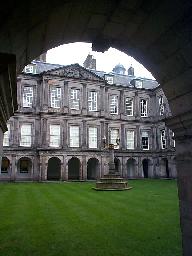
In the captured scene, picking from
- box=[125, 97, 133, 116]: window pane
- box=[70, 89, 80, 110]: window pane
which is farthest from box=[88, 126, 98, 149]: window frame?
box=[125, 97, 133, 116]: window pane

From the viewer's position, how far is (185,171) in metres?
4.02

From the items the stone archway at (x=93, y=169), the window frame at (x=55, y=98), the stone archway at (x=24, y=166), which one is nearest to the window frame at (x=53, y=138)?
the window frame at (x=55, y=98)

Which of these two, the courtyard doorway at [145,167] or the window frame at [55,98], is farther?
the courtyard doorway at [145,167]

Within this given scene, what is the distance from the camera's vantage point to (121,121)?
118 ft

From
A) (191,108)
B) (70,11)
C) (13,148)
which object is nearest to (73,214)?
(191,108)

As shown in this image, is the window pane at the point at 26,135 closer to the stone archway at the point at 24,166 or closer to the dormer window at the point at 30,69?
the stone archway at the point at 24,166

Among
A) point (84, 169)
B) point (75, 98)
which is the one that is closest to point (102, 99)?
point (75, 98)

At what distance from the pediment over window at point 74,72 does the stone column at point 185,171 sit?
1148 inches

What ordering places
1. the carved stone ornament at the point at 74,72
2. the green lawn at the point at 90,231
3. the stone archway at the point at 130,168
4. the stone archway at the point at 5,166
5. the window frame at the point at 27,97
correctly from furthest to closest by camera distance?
the stone archway at the point at 130,168 < the carved stone ornament at the point at 74,72 < the window frame at the point at 27,97 < the stone archway at the point at 5,166 < the green lawn at the point at 90,231

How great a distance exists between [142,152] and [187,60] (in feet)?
108

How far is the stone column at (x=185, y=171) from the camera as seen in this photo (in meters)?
3.89

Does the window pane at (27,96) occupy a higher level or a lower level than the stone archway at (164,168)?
higher

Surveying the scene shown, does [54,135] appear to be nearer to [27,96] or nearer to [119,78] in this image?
[27,96]

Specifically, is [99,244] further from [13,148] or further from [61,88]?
[61,88]
